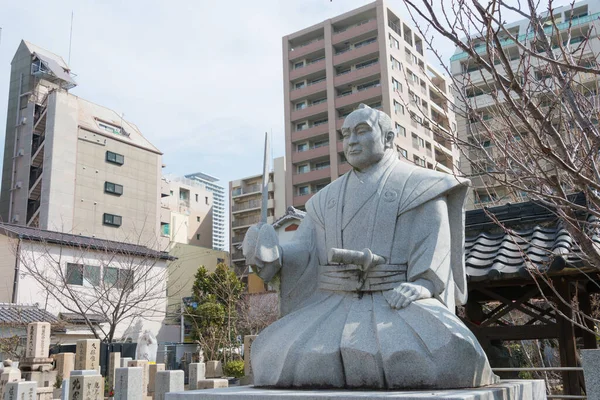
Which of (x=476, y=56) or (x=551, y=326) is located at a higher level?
(x=476, y=56)

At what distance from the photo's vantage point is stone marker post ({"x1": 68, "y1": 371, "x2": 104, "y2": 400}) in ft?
29.6

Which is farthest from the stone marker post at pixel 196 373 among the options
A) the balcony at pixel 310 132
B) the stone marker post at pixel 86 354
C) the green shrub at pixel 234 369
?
the balcony at pixel 310 132

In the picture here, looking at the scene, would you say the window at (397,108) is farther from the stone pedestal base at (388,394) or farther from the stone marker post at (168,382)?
the stone pedestal base at (388,394)

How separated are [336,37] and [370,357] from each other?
40.4 meters

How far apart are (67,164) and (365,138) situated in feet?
99.8

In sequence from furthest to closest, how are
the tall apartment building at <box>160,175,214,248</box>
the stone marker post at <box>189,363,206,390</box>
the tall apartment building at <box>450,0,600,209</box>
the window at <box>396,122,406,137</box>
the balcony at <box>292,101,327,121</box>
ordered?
the tall apartment building at <box>160,175,214,248</box>
the balcony at <box>292,101,327,121</box>
the window at <box>396,122,406,137</box>
the stone marker post at <box>189,363,206,390</box>
the tall apartment building at <box>450,0,600,209</box>

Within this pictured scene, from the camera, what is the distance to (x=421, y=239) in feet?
13.9

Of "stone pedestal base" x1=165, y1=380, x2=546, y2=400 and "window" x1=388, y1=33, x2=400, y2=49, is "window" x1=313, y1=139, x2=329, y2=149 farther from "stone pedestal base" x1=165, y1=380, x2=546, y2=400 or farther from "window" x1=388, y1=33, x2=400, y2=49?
"stone pedestal base" x1=165, y1=380, x2=546, y2=400

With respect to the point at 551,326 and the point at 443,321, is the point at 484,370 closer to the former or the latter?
the point at 443,321

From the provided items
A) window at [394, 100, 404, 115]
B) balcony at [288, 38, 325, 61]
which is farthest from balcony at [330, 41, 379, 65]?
window at [394, 100, 404, 115]

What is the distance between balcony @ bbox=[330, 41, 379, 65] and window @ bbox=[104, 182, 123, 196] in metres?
18.2

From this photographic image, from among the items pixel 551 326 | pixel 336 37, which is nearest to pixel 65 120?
pixel 336 37

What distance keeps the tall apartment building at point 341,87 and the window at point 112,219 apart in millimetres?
12822

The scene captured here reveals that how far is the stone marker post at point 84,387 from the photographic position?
9031 millimetres
